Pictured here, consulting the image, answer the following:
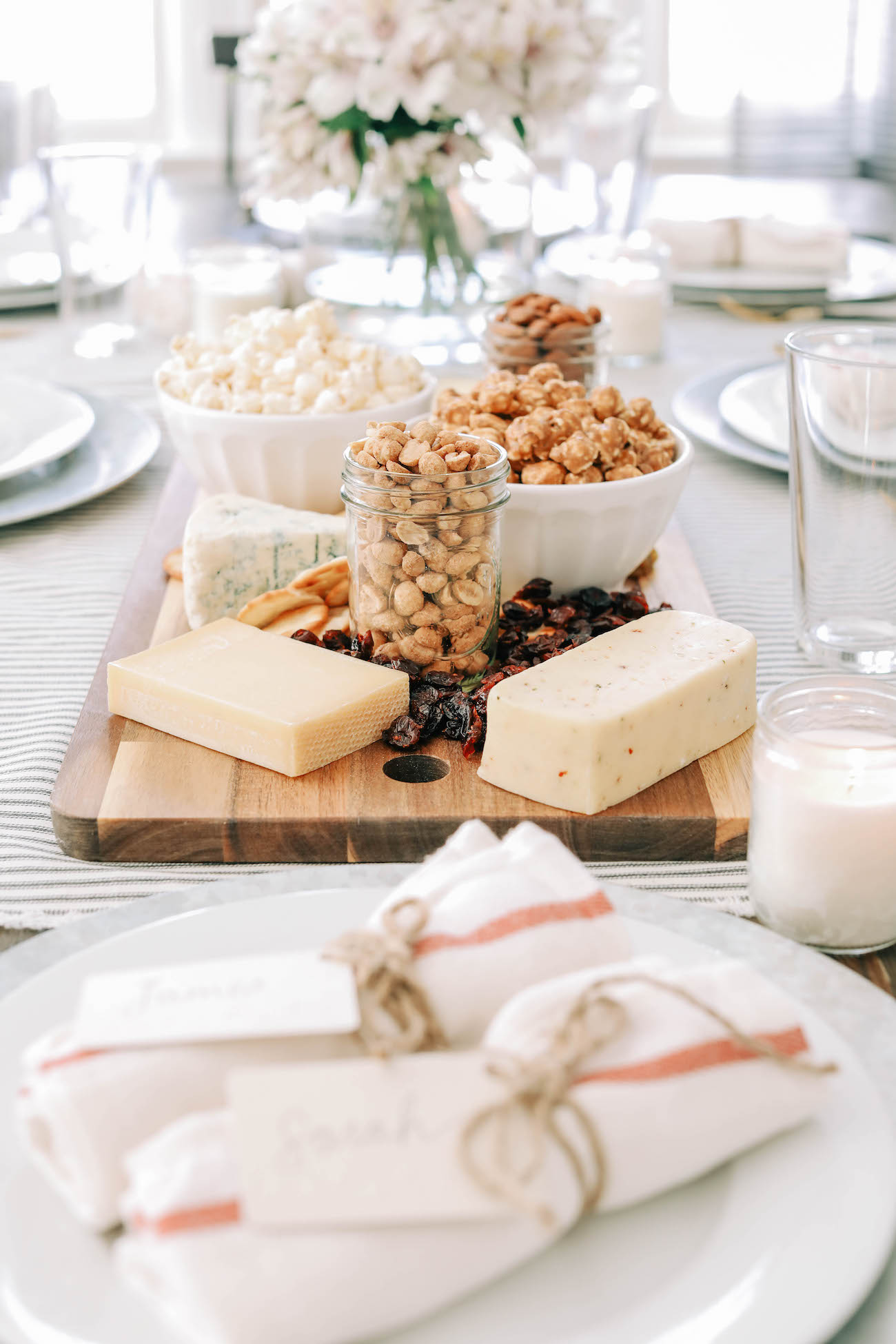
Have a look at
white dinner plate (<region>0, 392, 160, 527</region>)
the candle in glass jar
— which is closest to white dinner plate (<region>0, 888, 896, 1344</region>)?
white dinner plate (<region>0, 392, 160, 527</region>)

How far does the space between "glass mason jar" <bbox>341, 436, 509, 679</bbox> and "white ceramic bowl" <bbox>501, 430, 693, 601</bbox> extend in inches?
3.7

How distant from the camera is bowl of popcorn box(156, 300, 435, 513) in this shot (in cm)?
145

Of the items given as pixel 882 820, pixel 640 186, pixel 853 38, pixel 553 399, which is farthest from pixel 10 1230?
pixel 853 38

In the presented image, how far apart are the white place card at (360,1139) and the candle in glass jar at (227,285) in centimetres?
176

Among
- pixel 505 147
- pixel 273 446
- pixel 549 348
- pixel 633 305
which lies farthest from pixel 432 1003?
pixel 505 147

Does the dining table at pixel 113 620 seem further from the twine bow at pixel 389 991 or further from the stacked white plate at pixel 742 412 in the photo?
the twine bow at pixel 389 991

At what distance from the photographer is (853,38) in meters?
4.99

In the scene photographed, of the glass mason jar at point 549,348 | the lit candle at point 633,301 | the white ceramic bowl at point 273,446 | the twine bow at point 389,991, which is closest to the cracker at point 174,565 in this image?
the white ceramic bowl at point 273,446

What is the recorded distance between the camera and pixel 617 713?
37.8 inches

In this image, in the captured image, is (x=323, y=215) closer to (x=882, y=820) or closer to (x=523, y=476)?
(x=523, y=476)

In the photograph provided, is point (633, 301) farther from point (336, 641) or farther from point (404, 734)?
point (404, 734)

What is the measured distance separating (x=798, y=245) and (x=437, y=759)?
1696 millimetres

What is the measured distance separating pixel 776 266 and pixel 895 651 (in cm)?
144

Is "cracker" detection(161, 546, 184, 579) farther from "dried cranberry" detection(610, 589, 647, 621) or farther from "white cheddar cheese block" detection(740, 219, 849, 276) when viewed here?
"white cheddar cheese block" detection(740, 219, 849, 276)
